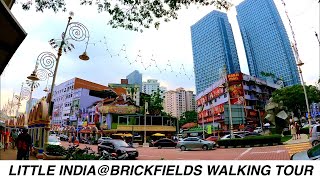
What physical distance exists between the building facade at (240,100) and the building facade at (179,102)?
66.3ft

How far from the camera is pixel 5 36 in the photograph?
376cm

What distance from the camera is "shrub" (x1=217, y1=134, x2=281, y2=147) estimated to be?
18.9 meters

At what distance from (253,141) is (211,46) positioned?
1244cm

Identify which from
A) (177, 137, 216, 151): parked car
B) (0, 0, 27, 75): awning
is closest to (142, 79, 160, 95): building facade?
(177, 137, 216, 151): parked car

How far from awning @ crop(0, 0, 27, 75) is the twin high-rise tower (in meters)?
21.2

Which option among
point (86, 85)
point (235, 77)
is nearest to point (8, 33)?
point (235, 77)

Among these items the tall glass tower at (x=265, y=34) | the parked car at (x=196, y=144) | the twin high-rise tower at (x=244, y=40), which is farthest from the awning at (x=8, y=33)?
the tall glass tower at (x=265, y=34)

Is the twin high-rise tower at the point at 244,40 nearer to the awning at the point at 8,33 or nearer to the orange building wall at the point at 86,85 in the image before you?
the awning at the point at 8,33

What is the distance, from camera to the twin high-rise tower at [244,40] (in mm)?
26547

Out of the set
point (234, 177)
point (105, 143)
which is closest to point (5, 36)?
point (234, 177)

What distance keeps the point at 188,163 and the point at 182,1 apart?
4107 millimetres

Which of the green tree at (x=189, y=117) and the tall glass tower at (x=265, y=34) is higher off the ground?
the tall glass tower at (x=265, y=34)

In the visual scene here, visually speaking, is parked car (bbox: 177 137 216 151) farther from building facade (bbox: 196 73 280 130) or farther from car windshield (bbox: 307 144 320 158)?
building facade (bbox: 196 73 280 130)

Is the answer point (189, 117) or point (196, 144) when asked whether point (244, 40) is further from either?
point (189, 117)
